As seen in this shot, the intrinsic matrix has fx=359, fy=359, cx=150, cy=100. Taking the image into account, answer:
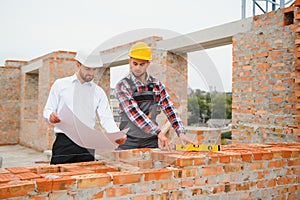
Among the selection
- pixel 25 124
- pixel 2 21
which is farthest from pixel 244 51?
pixel 25 124

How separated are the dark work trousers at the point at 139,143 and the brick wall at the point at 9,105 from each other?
947 cm

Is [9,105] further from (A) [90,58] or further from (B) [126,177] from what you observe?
(B) [126,177]

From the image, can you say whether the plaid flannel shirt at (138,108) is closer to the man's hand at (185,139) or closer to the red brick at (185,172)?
the man's hand at (185,139)

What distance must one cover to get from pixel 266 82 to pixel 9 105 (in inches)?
337

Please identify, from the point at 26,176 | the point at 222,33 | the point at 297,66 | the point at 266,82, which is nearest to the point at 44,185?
the point at 26,176

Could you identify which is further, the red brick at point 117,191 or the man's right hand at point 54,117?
the man's right hand at point 54,117

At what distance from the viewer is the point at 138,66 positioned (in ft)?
7.23

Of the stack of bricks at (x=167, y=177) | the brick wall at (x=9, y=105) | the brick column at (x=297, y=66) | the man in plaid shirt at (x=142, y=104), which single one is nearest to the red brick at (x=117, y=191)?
the stack of bricks at (x=167, y=177)

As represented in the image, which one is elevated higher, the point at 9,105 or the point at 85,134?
the point at 9,105

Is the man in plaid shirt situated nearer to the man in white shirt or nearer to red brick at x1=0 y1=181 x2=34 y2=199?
the man in white shirt

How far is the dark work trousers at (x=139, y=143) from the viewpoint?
2487 mm

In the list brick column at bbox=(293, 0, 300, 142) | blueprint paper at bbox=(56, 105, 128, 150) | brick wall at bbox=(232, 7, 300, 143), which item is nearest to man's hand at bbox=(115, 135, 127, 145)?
blueprint paper at bbox=(56, 105, 128, 150)

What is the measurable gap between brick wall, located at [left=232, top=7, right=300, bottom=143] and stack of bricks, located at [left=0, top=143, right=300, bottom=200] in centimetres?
181

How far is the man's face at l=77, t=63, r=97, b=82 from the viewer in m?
2.21
